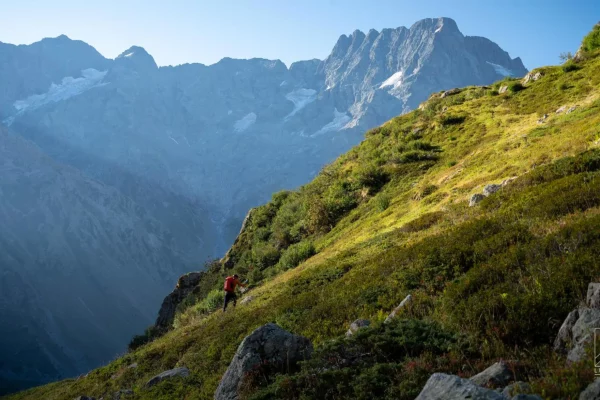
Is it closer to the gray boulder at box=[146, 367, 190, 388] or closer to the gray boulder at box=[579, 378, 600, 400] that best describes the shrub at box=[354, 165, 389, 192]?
the gray boulder at box=[146, 367, 190, 388]

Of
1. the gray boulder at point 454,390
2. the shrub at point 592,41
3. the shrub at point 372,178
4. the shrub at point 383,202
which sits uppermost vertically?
the shrub at point 592,41

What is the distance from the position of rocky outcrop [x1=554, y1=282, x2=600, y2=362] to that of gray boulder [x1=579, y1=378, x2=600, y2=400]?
43.4 inches

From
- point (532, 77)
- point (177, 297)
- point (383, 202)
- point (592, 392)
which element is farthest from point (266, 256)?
point (532, 77)

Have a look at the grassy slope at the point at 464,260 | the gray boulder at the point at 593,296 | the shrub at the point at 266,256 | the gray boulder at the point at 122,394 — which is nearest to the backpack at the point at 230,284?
the grassy slope at the point at 464,260

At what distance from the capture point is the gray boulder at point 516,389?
4.77 m

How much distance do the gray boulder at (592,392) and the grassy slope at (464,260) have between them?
1.11 feet

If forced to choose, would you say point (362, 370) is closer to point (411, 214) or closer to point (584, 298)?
point (584, 298)

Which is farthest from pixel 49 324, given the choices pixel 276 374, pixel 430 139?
pixel 276 374

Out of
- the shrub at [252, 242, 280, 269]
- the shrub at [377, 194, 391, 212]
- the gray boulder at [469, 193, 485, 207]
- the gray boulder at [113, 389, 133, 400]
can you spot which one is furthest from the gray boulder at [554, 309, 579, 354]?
the shrub at [252, 242, 280, 269]

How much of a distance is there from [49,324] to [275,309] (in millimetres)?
199174

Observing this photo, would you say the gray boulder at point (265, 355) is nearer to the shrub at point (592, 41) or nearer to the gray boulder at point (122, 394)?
the gray boulder at point (122, 394)

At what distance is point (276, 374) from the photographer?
7.36m

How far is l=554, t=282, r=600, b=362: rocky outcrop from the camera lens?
5.40 m

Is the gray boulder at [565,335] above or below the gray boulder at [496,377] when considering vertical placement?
below
